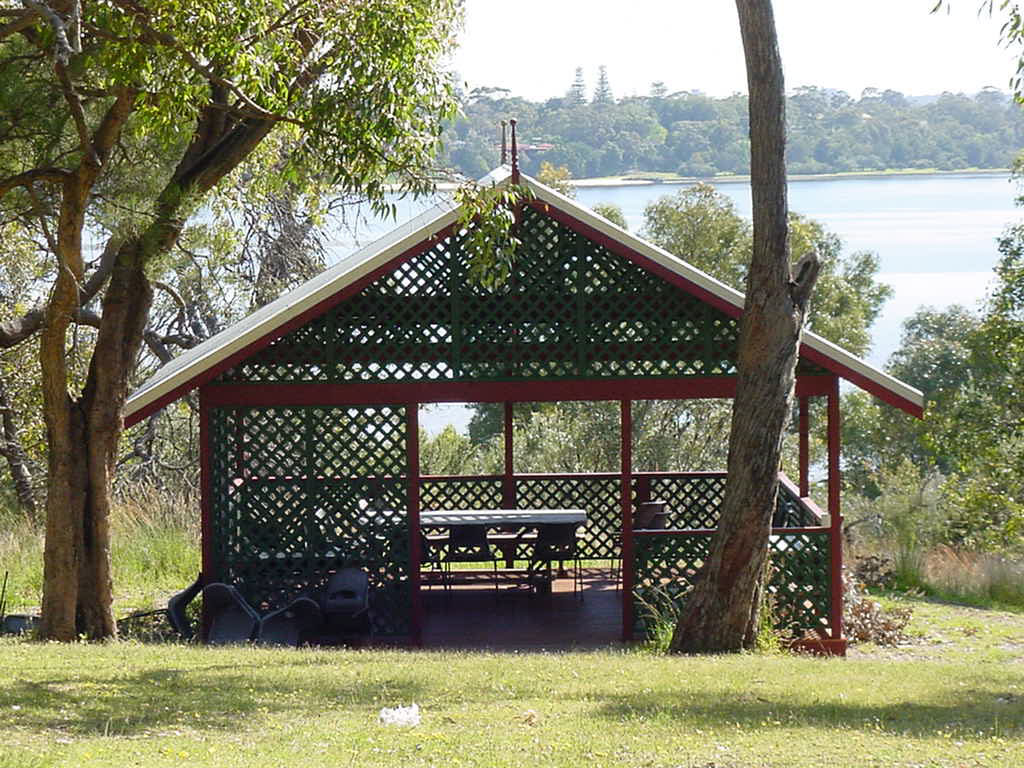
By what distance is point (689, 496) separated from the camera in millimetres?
14836

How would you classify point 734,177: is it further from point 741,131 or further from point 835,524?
point 835,524

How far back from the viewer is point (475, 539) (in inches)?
525

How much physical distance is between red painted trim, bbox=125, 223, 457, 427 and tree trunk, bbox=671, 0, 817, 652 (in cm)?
264

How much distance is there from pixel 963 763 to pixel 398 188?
17.7ft

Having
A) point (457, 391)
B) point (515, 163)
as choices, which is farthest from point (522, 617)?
point (515, 163)

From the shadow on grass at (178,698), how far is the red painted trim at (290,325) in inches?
121

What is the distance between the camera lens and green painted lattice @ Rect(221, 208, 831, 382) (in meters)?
11.8

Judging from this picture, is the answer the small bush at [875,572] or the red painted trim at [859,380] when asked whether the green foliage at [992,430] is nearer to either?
the small bush at [875,572]

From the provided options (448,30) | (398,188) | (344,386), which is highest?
(448,30)

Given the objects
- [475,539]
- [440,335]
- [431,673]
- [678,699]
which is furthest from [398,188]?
[475,539]

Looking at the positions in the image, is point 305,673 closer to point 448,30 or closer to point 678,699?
point 678,699

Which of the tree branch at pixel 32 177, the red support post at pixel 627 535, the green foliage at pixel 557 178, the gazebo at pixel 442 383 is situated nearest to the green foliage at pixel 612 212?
the green foliage at pixel 557 178

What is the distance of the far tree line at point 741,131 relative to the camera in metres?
56.6

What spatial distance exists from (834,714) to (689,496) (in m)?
7.40
